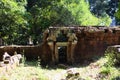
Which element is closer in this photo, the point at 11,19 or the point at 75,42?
the point at 75,42

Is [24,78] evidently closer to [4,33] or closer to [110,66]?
[110,66]

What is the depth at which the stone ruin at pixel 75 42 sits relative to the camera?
16625mm

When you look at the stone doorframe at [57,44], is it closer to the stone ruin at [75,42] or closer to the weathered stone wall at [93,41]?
the stone ruin at [75,42]

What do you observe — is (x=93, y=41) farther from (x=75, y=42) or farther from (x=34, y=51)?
(x=34, y=51)

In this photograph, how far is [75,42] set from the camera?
1653 centimetres

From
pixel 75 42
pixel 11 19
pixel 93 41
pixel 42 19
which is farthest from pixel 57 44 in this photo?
pixel 42 19

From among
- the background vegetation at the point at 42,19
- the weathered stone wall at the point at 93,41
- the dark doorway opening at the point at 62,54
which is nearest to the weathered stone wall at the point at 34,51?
the dark doorway opening at the point at 62,54

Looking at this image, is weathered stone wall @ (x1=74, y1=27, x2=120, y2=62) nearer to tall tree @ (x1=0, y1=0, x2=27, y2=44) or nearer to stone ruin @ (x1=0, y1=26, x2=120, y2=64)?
stone ruin @ (x1=0, y1=26, x2=120, y2=64)

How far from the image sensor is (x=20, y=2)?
24.0 metres

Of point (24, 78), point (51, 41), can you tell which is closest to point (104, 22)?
point (51, 41)

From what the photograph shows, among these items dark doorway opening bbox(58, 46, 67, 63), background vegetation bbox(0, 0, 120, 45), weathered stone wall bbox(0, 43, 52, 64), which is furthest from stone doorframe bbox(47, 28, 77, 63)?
background vegetation bbox(0, 0, 120, 45)

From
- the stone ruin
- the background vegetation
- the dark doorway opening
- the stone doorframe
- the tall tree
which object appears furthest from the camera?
the background vegetation

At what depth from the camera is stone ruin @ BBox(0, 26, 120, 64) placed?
16.6 meters

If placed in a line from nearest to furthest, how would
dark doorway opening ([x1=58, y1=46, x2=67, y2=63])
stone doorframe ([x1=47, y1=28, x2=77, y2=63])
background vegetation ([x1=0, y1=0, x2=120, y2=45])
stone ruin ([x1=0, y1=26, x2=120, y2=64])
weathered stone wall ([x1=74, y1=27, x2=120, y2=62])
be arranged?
stone doorframe ([x1=47, y1=28, x2=77, y2=63]), stone ruin ([x1=0, y1=26, x2=120, y2=64]), weathered stone wall ([x1=74, y1=27, x2=120, y2=62]), dark doorway opening ([x1=58, y1=46, x2=67, y2=63]), background vegetation ([x1=0, y1=0, x2=120, y2=45])
